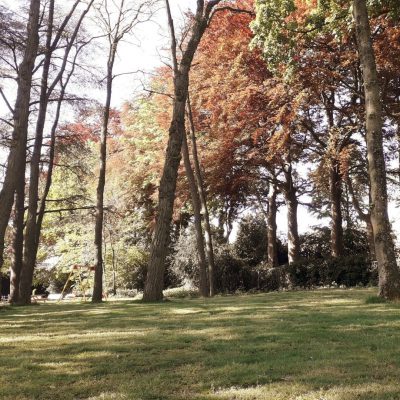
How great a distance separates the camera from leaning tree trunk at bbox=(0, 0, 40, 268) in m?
9.97

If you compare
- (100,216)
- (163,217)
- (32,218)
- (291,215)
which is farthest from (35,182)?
(291,215)

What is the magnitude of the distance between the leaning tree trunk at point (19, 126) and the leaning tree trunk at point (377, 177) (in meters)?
7.28

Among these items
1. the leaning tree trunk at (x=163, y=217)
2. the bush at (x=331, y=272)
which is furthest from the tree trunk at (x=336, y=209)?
the leaning tree trunk at (x=163, y=217)

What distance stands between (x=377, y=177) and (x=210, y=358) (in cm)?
594

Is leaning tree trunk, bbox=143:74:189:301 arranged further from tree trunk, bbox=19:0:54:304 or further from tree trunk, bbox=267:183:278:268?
tree trunk, bbox=267:183:278:268

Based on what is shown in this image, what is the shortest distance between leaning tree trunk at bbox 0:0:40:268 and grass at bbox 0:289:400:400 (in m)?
3.22

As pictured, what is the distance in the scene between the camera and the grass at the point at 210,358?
362cm

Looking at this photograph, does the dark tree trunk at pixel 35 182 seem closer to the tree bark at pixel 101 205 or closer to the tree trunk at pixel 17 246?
the tree trunk at pixel 17 246

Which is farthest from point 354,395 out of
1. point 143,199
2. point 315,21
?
point 143,199

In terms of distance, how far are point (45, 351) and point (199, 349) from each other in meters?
1.72

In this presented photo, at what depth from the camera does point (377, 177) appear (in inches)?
361

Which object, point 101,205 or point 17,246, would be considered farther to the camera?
point 101,205

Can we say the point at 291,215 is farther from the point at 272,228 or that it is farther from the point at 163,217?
the point at 163,217

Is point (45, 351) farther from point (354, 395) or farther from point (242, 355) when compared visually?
point (354, 395)
